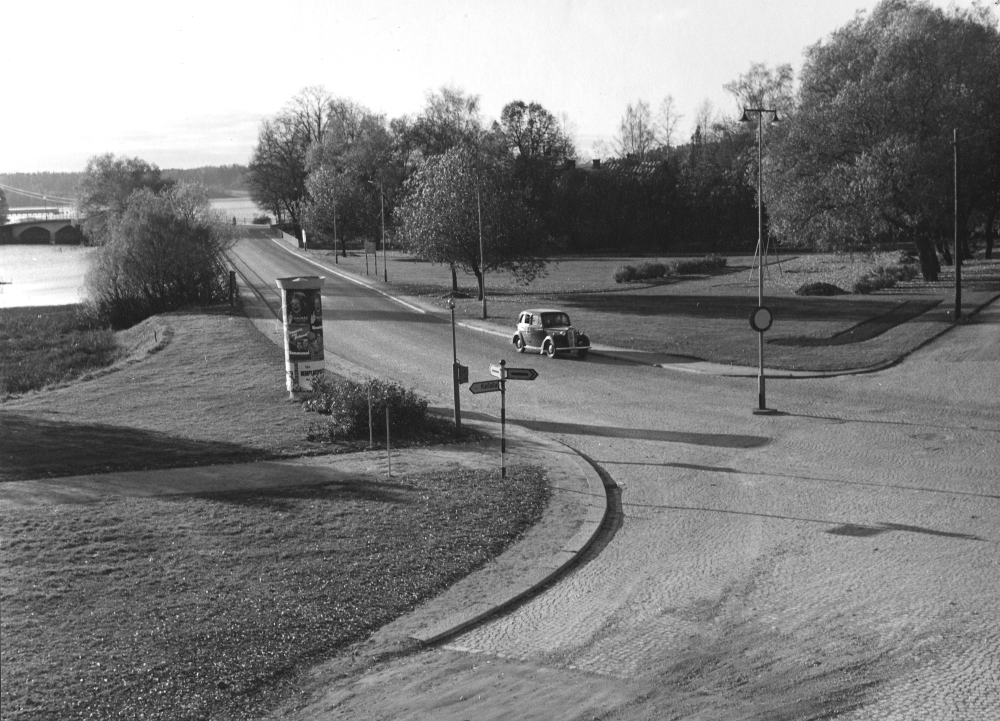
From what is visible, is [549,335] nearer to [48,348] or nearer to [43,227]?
[48,348]

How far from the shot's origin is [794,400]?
985 inches

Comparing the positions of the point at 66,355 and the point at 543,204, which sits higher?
the point at 543,204

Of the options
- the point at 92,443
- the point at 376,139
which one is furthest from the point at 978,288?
the point at 376,139

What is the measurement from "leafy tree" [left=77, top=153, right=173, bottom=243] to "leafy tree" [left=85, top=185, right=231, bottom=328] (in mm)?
41638

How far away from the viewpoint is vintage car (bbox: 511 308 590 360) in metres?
32.9

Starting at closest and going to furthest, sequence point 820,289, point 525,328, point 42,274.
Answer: point 525,328
point 820,289
point 42,274

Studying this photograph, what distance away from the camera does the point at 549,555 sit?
44.4ft

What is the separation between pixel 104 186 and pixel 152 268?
53.9 metres

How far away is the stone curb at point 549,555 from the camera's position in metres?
11.1

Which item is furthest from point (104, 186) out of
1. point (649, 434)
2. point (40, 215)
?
point (649, 434)

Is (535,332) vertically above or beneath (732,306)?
beneath

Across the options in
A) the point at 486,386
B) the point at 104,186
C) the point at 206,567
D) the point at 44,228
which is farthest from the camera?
the point at 44,228

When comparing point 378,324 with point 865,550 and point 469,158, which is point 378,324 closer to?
point 469,158

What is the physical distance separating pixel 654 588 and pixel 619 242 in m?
93.1
